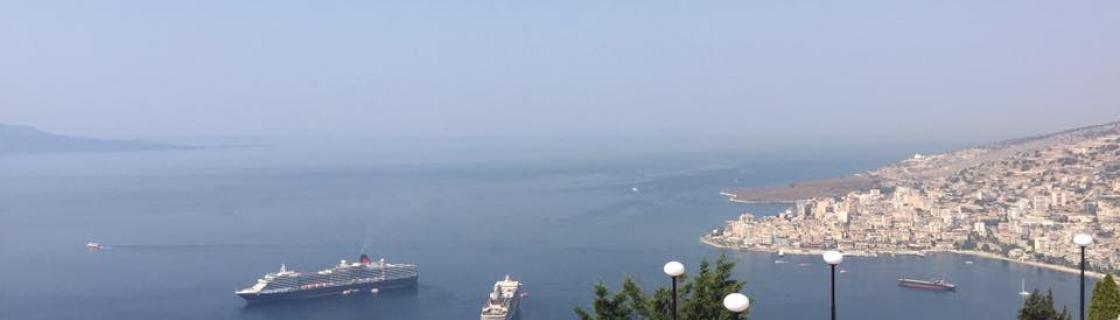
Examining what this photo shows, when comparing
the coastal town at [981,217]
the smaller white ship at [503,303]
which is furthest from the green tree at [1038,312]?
the coastal town at [981,217]

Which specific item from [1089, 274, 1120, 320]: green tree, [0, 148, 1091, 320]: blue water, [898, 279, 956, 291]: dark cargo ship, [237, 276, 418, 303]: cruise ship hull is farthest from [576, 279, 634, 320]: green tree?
[898, 279, 956, 291]: dark cargo ship

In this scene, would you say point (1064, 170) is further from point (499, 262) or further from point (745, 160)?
point (745, 160)

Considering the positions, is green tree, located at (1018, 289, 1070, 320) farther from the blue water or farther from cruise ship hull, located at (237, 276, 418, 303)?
cruise ship hull, located at (237, 276, 418, 303)

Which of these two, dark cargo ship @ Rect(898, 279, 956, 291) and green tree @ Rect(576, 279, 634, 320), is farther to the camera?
dark cargo ship @ Rect(898, 279, 956, 291)

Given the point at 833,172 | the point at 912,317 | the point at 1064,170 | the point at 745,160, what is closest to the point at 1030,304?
the point at 912,317

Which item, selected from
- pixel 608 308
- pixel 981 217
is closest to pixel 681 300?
pixel 608 308

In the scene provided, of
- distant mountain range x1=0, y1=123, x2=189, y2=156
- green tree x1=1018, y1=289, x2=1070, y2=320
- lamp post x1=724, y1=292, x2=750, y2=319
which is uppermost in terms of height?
distant mountain range x1=0, y1=123, x2=189, y2=156

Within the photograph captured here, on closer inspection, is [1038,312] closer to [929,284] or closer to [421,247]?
[929,284]
